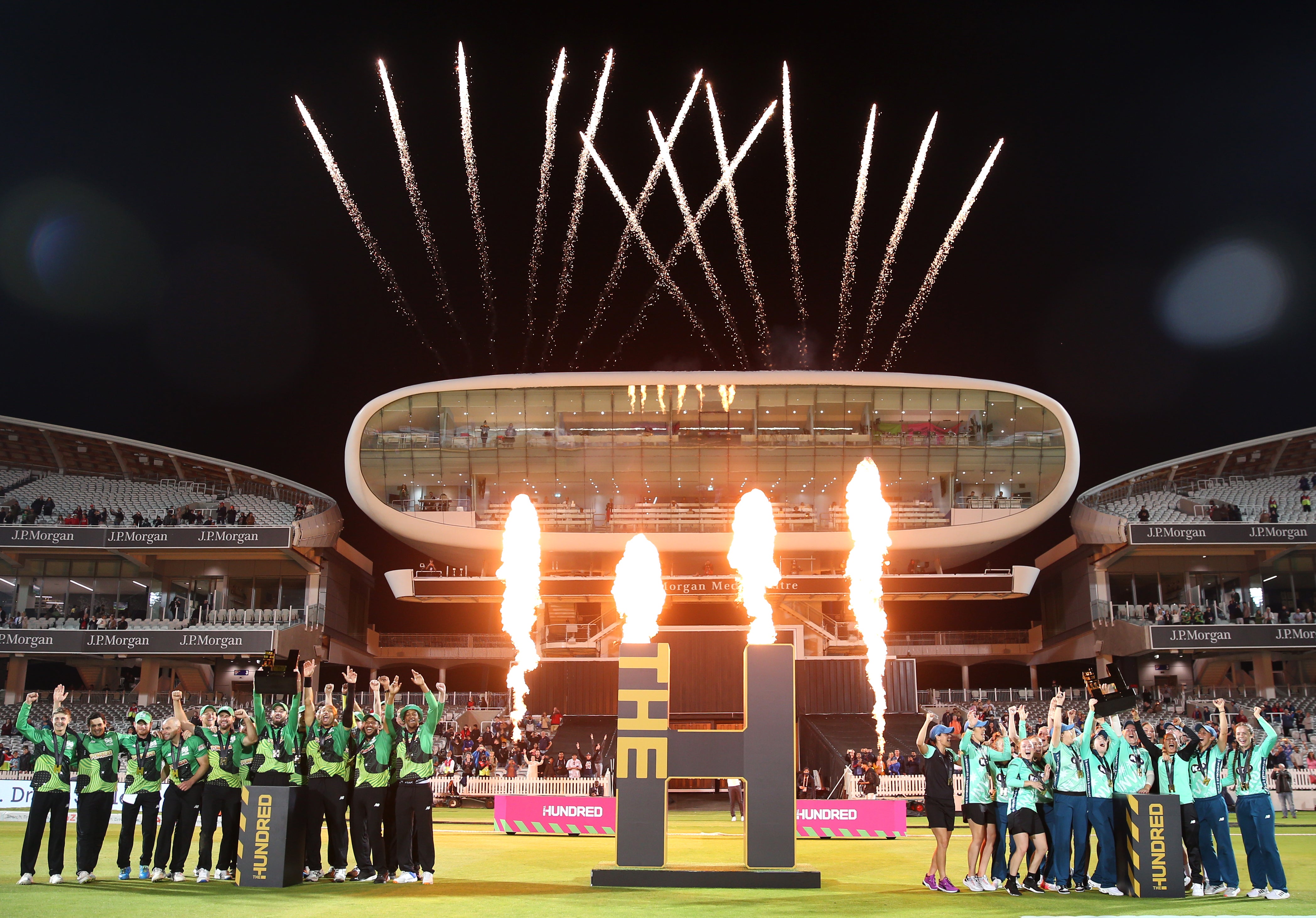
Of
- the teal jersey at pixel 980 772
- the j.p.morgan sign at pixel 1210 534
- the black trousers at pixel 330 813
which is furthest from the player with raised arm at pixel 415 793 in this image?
the j.p.morgan sign at pixel 1210 534

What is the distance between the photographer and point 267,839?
11.2 meters

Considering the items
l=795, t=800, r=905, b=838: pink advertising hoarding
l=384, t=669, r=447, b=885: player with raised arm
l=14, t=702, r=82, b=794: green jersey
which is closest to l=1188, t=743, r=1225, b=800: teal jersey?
l=795, t=800, r=905, b=838: pink advertising hoarding

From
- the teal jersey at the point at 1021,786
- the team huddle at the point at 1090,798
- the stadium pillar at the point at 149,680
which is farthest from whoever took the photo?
the stadium pillar at the point at 149,680

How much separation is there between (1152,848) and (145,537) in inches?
1754

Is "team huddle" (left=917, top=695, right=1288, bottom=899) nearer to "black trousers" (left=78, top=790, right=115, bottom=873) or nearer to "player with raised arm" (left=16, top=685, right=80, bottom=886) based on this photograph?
"black trousers" (left=78, top=790, right=115, bottom=873)

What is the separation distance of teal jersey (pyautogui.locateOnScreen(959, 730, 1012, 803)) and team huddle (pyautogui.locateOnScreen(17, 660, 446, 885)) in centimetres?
628

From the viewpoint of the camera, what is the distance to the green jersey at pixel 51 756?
478 inches

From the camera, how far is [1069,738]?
11.7 meters

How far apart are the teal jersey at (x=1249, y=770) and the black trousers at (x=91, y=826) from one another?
13.3m

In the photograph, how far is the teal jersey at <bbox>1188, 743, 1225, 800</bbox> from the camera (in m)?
11.7

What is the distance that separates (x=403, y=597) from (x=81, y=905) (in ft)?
134

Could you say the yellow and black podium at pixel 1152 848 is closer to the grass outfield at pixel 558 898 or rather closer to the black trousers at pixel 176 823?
the grass outfield at pixel 558 898

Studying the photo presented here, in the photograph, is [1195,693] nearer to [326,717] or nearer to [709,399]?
[709,399]

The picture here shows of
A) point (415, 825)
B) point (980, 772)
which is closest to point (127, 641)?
point (415, 825)
